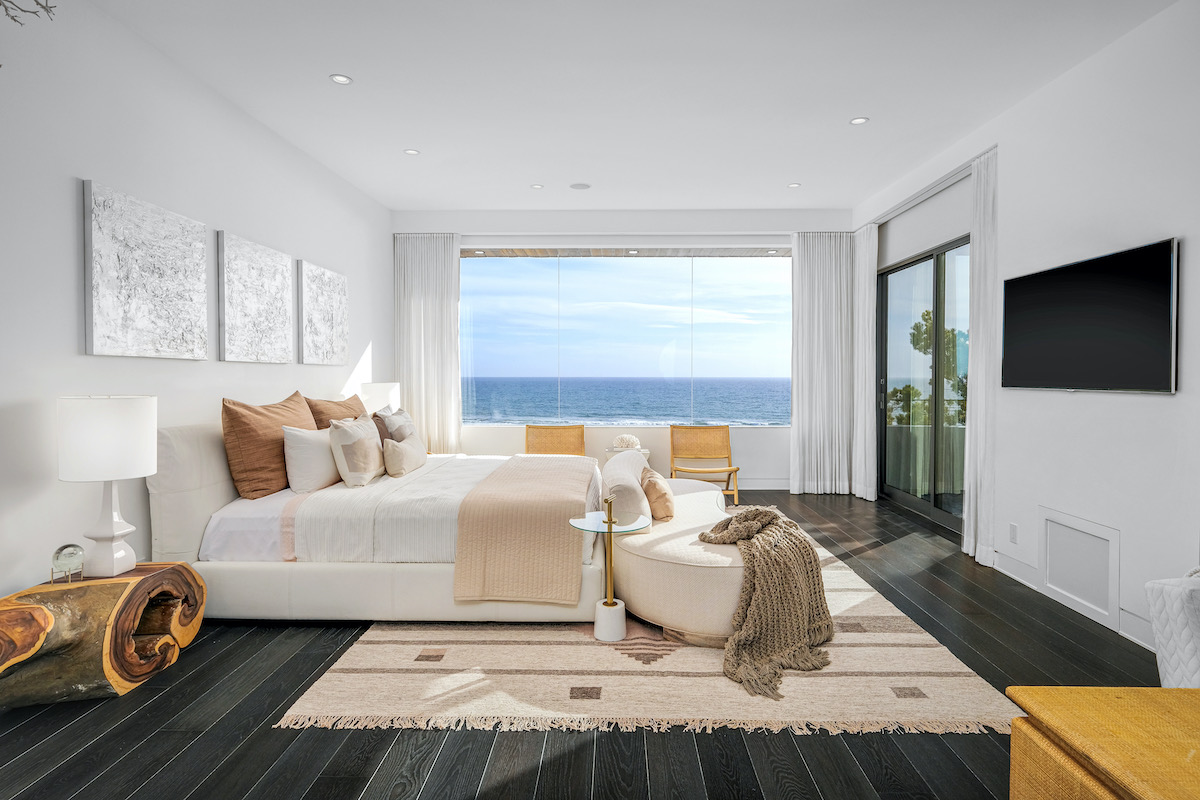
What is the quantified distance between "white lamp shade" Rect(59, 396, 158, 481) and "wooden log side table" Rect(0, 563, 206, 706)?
41 centimetres

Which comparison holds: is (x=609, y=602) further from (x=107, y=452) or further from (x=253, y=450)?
(x=107, y=452)

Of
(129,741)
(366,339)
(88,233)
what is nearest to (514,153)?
(366,339)

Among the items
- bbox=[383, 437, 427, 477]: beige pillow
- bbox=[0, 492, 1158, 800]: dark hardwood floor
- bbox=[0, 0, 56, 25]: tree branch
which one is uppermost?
bbox=[0, 0, 56, 25]: tree branch

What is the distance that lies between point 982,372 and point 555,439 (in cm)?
361

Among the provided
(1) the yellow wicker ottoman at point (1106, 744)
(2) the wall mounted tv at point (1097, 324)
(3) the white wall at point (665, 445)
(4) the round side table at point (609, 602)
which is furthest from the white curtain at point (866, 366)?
(1) the yellow wicker ottoman at point (1106, 744)

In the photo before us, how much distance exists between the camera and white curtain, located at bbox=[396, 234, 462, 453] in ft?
20.7

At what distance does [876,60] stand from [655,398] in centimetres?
1647

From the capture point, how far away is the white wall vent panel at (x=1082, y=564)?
298 centimetres

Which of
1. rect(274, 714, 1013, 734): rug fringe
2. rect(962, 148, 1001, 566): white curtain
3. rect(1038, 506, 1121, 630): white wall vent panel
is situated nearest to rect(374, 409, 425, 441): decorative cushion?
rect(274, 714, 1013, 734): rug fringe

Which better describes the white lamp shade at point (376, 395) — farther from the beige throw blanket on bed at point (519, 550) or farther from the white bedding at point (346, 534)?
the beige throw blanket on bed at point (519, 550)

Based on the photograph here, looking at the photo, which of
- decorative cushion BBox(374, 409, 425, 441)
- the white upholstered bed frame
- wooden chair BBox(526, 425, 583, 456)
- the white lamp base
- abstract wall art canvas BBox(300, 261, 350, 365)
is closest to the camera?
the white lamp base

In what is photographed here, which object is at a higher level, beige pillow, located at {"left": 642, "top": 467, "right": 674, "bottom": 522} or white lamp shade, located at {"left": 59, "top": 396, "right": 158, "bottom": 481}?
white lamp shade, located at {"left": 59, "top": 396, "right": 158, "bottom": 481}

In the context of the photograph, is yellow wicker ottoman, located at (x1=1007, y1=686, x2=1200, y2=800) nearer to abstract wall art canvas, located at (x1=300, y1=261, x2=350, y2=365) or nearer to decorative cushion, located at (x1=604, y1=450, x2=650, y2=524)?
decorative cushion, located at (x1=604, y1=450, x2=650, y2=524)

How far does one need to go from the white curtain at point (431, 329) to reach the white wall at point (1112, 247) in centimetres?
465
